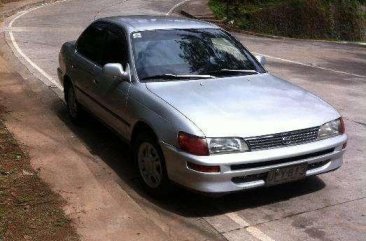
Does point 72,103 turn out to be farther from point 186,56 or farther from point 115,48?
point 186,56

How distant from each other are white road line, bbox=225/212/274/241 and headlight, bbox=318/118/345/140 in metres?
1.11

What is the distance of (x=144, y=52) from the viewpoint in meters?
5.56

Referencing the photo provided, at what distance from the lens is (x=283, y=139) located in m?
Answer: 4.47

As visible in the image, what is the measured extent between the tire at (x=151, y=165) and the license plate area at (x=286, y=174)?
3.21 ft

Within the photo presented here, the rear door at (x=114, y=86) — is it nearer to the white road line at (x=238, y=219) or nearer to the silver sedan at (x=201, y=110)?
the silver sedan at (x=201, y=110)

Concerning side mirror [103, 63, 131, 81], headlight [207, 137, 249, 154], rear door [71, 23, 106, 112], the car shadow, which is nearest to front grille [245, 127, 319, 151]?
headlight [207, 137, 249, 154]

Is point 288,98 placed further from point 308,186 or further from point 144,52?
point 144,52

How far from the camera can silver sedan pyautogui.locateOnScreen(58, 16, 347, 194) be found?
4.35 metres

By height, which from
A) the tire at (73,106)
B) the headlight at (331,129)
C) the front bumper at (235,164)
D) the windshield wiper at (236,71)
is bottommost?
the tire at (73,106)

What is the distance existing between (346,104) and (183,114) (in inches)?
204

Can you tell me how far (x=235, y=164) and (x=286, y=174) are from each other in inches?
22.3

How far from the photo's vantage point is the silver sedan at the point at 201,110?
14.3 feet

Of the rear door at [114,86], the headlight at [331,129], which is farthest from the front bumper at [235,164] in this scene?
the rear door at [114,86]

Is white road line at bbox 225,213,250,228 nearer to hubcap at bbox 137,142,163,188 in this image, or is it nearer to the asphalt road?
the asphalt road
